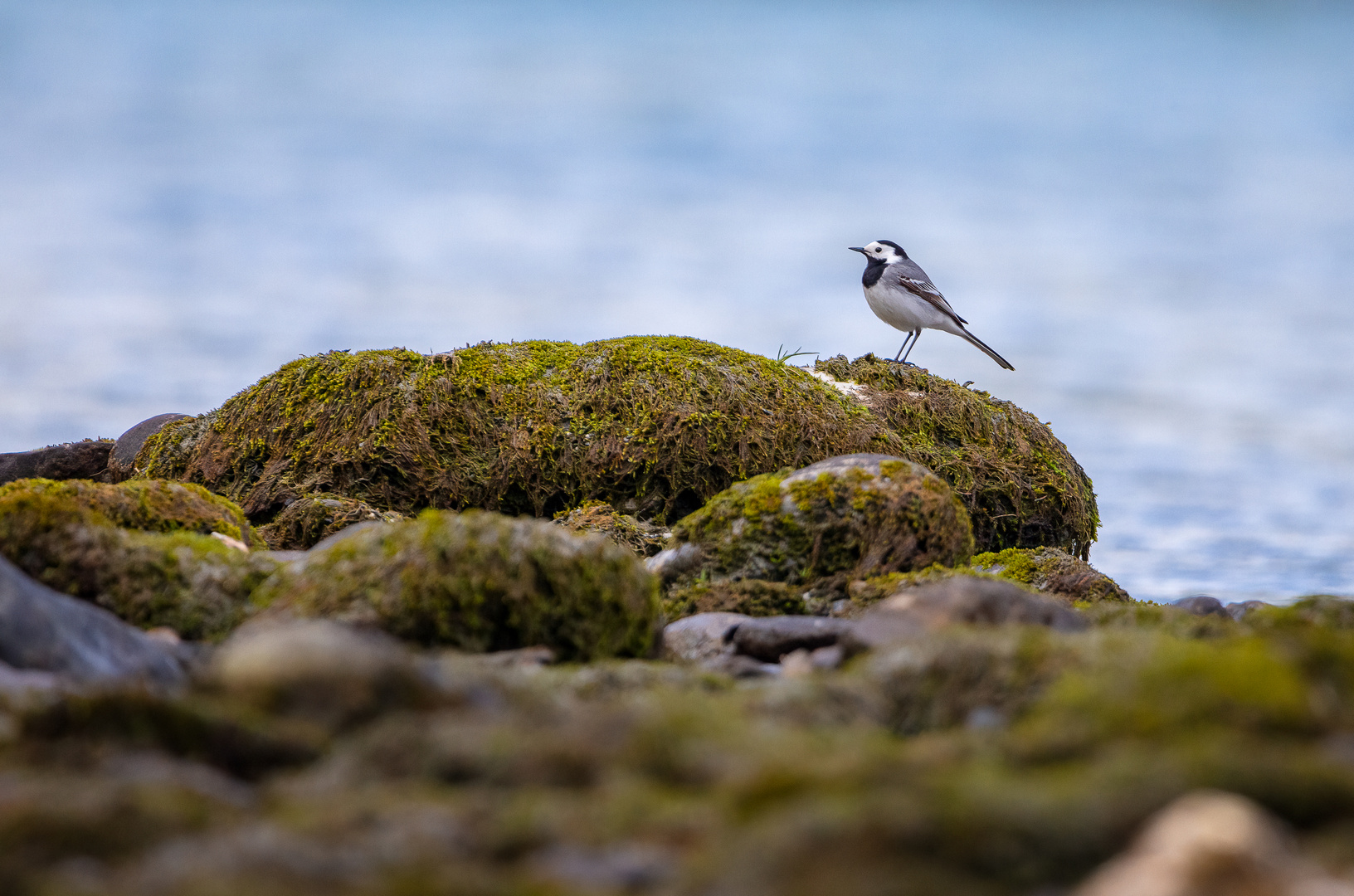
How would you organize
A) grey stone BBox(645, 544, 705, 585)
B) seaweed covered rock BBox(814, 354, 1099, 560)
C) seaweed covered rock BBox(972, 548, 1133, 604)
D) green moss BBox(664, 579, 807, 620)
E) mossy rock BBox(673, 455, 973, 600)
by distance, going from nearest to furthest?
green moss BBox(664, 579, 807, 620) < mossy rock BBox(673, 455, 973, 600) < grey stone BBox(645, 544, 705, 585) < seaweed covered rock BBox(972, 548, 1133, 604) < seaweed covered rock BBox(814, 354, 1099, 560)

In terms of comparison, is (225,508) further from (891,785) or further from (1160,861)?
(1160,861)

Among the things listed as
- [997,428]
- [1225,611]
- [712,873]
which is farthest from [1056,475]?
[712,873]

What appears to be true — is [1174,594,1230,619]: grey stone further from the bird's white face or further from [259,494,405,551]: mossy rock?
the bird's white face

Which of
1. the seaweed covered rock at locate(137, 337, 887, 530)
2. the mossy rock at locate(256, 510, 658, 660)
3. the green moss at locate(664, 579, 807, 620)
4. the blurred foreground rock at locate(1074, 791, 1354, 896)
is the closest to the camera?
the blurred foreground rock at locate(1074, 791, 1354, 896)

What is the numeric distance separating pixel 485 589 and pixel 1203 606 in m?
4.55

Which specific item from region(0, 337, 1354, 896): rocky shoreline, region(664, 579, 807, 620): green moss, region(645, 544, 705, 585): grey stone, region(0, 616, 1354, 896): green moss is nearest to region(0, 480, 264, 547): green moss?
region(0, 337, 1354, 896): rocky shoreline

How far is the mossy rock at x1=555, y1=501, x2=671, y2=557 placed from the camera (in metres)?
9.78

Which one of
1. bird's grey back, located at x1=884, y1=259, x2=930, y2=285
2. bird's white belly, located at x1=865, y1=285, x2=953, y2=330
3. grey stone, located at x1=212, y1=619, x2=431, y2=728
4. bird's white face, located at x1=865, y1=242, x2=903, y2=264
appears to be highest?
bird's white face, located at x1=865, y1=242, x2=903, y2=264

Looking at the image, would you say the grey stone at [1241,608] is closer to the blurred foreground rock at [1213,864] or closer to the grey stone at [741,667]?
the grey stone at [741,667]

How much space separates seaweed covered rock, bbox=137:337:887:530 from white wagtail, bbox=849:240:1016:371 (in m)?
3.83

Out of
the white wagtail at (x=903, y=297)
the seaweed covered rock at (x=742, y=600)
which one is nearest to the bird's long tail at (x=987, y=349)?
the white wagtail at (x=903, y=297)

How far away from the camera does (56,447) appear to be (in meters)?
14.4

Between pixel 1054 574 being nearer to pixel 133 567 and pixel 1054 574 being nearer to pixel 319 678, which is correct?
pixel 133 567

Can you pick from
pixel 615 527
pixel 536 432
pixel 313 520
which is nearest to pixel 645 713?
pixel 615 527
